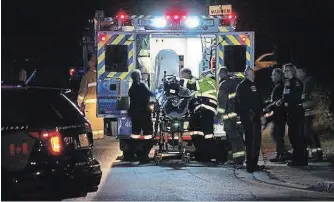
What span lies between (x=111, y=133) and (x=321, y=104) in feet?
18.3

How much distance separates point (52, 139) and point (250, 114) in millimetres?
4729

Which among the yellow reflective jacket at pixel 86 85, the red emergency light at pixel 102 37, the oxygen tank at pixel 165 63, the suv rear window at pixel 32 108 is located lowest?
the suv rear window at pixel 32 108

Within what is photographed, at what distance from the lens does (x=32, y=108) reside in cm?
721

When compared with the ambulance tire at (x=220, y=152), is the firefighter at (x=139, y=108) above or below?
above

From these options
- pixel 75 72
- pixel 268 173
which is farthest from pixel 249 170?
pixel 75 72

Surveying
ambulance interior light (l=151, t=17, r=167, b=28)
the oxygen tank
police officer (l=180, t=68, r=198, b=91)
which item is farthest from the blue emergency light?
the oxygen tank

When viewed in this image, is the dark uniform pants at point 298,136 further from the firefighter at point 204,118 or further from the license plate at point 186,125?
the license plate at point 186,125

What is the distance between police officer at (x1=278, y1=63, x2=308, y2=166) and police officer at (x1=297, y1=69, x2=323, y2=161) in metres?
0.36

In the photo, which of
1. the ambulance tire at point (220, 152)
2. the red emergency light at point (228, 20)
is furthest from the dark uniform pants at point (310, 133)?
the red emergency light at point (228, 20)

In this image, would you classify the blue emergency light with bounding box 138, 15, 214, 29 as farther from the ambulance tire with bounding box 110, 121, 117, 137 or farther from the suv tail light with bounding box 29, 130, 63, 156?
the suv tail light with bounding box 29, 130, 63, 156

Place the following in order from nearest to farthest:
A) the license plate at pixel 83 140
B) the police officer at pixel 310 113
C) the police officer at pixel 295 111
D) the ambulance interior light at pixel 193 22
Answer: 1. the license plate at pixel 83 140
2. the police officer at pixel 295 111
3. the police officer at pixel 310 113
4. the ambulance interior light at pixel 193 22

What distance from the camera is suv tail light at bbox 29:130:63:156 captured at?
7037mm

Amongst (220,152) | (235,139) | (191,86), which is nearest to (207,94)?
(191,86)

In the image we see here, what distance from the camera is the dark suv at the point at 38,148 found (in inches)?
275
